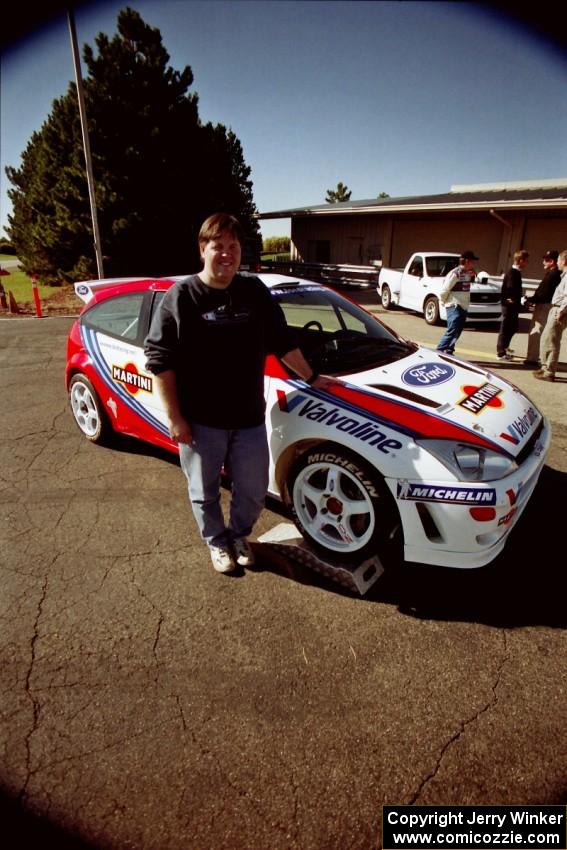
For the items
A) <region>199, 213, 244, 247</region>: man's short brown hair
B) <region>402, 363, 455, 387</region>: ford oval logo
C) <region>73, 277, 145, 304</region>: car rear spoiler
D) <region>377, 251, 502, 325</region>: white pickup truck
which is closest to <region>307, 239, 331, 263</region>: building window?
<region>377, 251, 502, 325</region>: white pickup truck

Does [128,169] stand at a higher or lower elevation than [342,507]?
higher

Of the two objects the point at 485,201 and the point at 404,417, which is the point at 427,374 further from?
the point at 485,201

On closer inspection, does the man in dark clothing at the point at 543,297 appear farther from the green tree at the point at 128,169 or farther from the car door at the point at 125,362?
the green tree at the point at 128,169

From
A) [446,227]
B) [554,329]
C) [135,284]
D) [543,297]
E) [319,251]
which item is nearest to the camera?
[135,284]

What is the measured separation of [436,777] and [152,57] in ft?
65.3

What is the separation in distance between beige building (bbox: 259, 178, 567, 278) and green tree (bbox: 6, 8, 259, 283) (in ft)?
22.9

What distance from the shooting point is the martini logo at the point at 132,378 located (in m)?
3.55

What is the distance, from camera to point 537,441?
9.38ft

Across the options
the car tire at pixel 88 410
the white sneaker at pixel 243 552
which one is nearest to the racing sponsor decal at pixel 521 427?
the white sneaker at pixel 243 552

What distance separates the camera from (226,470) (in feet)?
9.08

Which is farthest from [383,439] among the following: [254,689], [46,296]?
[46,296]

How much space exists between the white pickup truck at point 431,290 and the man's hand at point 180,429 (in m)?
9.46

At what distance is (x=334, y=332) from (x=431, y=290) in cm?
903

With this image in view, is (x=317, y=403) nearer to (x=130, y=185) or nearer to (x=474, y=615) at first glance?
(x=474, y=615)
